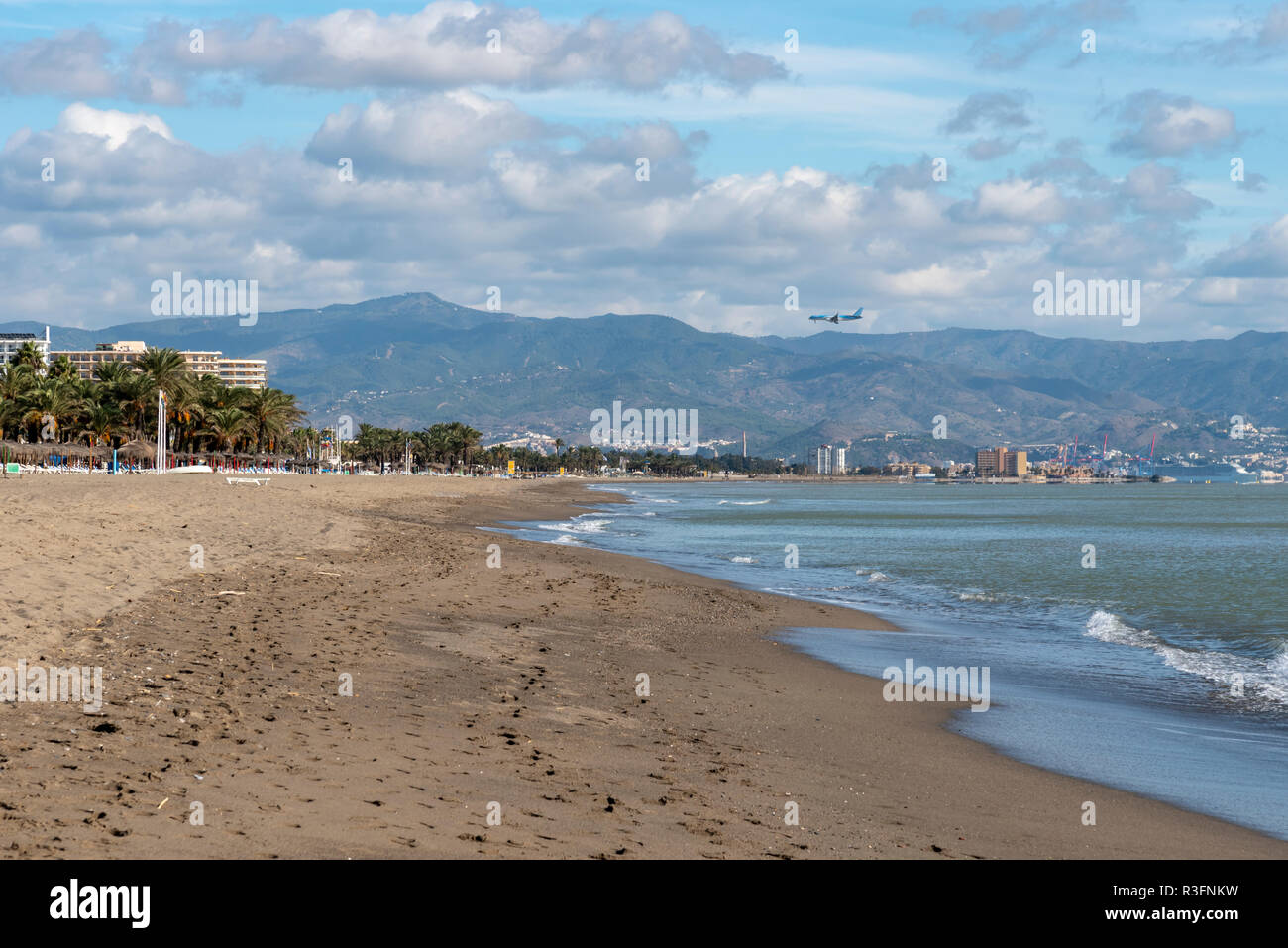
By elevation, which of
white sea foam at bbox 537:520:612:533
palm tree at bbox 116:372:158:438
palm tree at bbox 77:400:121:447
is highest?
palm tree at bbox 116:372:158:438

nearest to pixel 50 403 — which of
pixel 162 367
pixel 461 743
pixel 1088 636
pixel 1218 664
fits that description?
pixel 162 367

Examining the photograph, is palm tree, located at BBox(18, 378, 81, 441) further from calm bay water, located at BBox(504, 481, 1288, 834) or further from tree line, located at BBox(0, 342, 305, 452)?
calm bay water, located at BBox(504, 481, 1288, 834)

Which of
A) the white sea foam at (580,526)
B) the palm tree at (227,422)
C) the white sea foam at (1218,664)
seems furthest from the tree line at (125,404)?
the white sea foam at (1218,664)

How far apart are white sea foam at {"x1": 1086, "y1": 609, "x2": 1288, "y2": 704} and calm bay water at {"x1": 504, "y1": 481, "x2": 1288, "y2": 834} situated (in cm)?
5

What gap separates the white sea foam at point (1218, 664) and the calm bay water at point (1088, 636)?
0.05m

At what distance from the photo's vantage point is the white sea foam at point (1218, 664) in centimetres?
1691

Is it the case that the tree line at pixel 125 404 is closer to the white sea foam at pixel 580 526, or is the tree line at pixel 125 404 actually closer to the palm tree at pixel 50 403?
the palm tree at pixel 50 403

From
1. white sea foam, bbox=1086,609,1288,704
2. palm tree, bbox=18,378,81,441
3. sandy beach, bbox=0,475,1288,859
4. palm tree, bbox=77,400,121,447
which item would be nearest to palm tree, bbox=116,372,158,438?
palm tree, bbox=77,400,121,447

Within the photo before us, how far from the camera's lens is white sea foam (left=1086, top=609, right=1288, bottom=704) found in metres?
16.9

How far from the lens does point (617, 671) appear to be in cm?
1564

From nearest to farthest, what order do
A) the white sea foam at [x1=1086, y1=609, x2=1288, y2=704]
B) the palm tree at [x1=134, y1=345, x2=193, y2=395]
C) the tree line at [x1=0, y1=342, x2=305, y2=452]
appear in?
1. the white sea foam at [x1=1086, y1=609, x2=1288, y2=704]
2. the palm tree at [x1=134, y1=345, x2=193, y2=395]
3. the tree line at [x1=0, y1=342, x2=305, y2=452]

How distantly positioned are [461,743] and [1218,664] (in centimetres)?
1498
